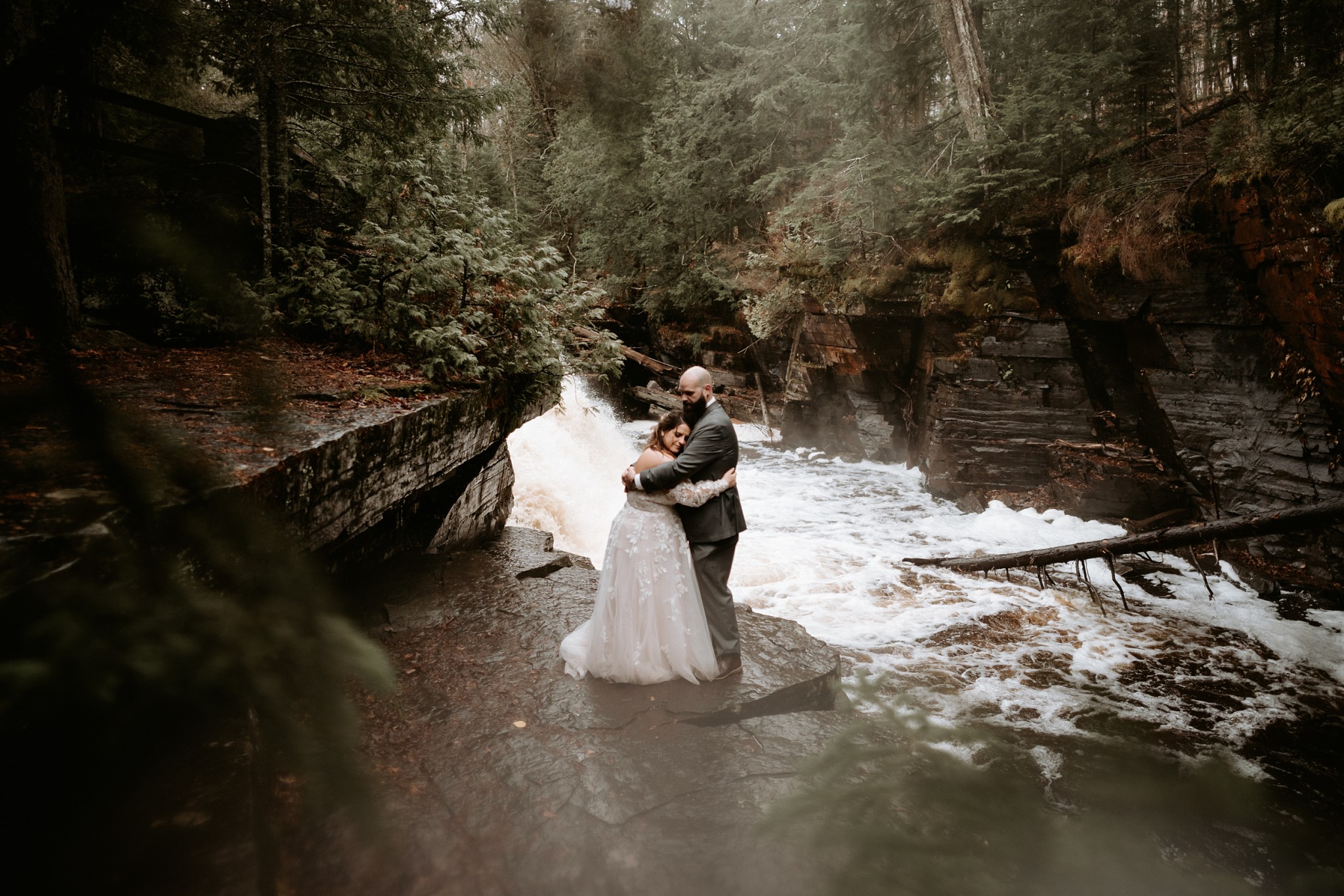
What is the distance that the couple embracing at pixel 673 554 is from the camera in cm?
420

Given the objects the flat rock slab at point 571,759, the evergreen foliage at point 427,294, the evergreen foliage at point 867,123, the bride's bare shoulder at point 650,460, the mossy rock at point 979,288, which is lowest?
the flat rock slab at point 571,759

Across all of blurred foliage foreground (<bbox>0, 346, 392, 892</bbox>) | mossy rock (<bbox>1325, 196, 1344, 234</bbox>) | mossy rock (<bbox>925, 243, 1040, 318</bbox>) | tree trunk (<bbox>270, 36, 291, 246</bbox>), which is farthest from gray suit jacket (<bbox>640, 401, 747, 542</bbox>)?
mossy rock (<bbox>925, 243, 1040, 318</bbox>)

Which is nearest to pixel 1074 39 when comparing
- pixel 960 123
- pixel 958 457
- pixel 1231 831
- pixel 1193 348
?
pixel 960 123

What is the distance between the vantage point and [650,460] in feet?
14.0

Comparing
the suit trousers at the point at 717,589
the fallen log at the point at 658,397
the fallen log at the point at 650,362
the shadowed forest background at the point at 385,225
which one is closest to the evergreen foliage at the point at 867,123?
the shadowed forest background at the point at 385,225

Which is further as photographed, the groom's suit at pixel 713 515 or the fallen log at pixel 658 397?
the fallen log at pixel 658 397

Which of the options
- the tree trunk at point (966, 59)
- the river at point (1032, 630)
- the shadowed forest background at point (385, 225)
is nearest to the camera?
the shadowed forest background at point (385, 225)

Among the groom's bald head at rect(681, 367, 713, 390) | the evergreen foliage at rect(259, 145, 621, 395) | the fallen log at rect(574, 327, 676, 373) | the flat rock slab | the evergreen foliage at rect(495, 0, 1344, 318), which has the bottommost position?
the flat rock slab

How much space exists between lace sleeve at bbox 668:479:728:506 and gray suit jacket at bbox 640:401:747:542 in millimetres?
57

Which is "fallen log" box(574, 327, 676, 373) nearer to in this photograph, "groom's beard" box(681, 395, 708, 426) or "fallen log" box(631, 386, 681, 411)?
"fallen log" box(631, 386, 681, 411)

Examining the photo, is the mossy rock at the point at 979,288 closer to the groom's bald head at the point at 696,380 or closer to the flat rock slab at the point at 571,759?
the flat rock slab at the point at 571,759

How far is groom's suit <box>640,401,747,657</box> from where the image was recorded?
4117 millimetres

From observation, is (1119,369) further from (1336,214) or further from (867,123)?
(867,123)

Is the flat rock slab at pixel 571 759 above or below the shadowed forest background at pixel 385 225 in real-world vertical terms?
below
